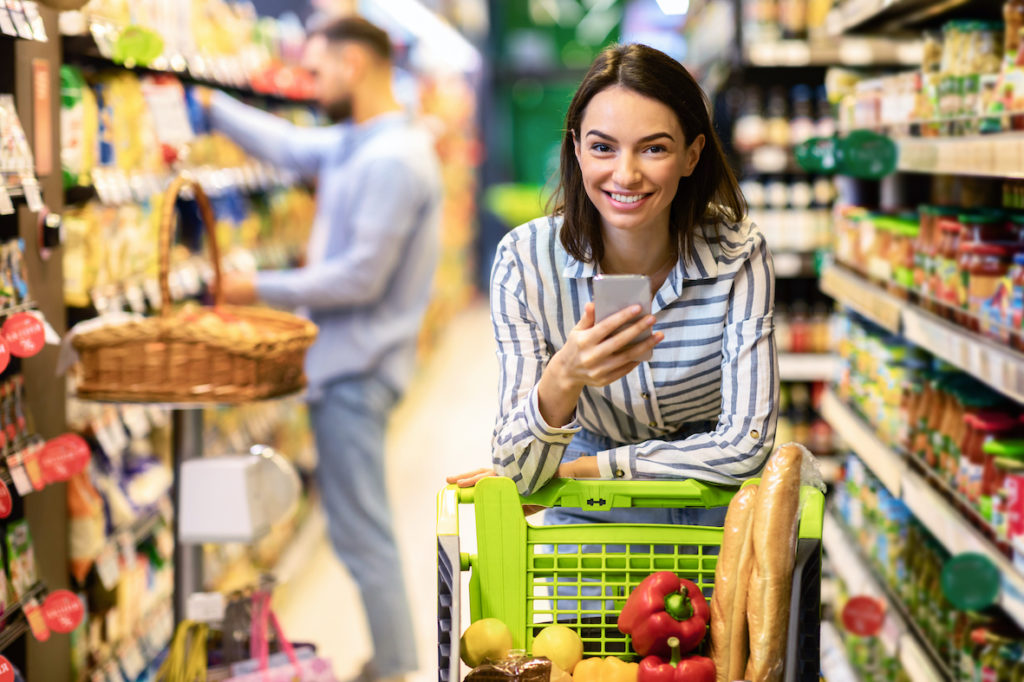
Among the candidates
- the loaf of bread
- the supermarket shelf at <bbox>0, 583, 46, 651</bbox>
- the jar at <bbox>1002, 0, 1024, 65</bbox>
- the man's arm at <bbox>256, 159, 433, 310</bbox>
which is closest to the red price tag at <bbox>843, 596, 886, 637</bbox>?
the loaf of bread

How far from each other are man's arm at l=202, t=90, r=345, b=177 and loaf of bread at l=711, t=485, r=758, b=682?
9.18 ft

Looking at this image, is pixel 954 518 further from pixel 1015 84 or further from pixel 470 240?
pixel 470 240

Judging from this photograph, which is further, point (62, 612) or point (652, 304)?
point (62, 612)

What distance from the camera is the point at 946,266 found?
2.78 meters

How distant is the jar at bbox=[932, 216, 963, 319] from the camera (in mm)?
2725

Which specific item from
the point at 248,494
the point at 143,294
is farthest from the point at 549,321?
the point at 143,294

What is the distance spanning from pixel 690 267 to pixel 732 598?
1.79ft

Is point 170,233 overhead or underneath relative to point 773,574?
overhead

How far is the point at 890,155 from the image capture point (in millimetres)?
2873

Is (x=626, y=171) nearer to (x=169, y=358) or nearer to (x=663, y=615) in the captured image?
(x=663, y=615)

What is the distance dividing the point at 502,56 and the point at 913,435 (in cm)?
1267

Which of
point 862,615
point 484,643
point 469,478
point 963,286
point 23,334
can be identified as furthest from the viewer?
point 963,286

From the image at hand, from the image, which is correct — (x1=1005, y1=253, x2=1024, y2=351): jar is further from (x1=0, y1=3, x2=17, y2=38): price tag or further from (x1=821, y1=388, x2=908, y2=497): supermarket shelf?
(x1=0, y1=3, x2=17, y2=38): price tag

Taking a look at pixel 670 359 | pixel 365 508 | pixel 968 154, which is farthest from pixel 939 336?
pixel 365 508
